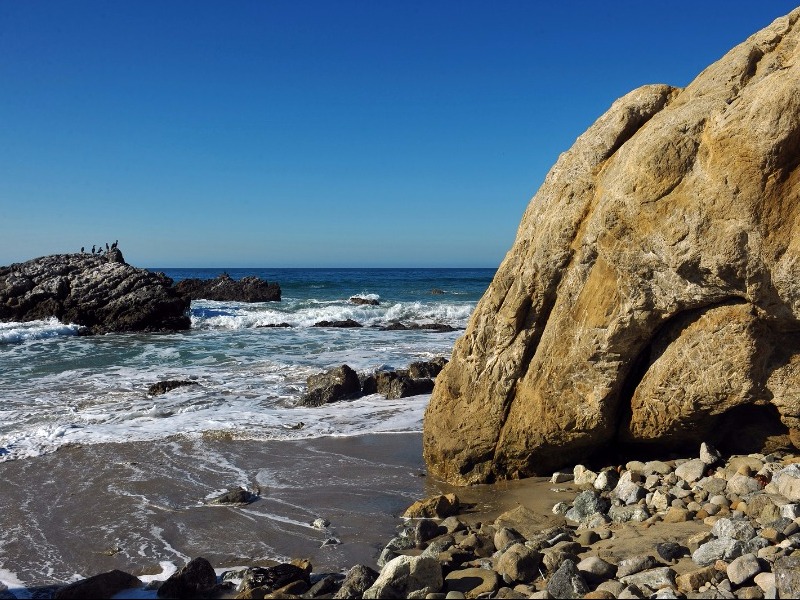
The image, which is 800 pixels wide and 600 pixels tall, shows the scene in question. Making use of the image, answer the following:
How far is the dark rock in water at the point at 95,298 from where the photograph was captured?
29.6 meters

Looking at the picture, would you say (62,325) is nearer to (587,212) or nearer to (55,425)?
(55,425)

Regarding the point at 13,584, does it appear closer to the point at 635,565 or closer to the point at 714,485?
the point at 635,565

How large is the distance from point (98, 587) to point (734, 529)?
485cm

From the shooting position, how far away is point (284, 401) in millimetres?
12977

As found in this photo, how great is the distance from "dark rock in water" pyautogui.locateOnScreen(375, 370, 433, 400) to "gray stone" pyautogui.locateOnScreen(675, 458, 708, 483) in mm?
7318

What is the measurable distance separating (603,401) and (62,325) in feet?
88.8

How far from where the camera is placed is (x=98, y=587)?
16.7 ft

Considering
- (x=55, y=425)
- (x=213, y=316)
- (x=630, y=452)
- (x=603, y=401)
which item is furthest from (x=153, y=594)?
(x=213, y=316)

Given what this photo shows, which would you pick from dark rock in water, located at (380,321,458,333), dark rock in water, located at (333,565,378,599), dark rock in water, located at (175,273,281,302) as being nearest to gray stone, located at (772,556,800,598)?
dark rock in water, located at (333,565,378,599)

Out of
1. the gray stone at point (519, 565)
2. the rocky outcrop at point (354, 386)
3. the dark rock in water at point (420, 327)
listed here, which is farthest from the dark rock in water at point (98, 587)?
the dark rock in water at point (420, 327)

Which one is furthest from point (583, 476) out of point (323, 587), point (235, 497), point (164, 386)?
point (164, 386)

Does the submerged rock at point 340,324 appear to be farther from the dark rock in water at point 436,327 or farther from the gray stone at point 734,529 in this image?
the gray stone at point 734,529

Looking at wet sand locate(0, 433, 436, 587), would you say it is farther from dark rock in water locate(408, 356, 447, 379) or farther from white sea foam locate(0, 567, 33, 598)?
dark rock in water locate(408, 356, 447, 379)

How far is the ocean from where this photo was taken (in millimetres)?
6211
